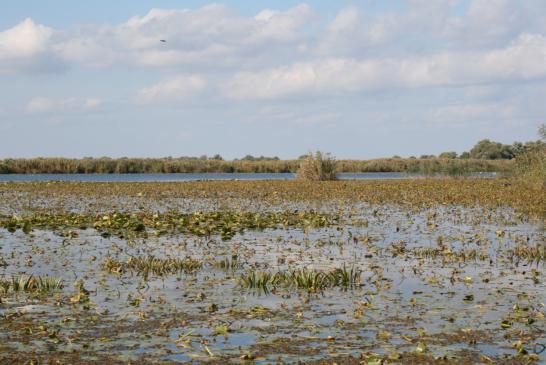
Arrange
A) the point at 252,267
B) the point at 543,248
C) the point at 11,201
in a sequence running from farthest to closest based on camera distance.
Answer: the point at 11,201 < the point at 543,248 < the point at 252,267

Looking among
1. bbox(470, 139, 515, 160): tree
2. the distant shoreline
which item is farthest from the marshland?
bbox(470, 139, 515, 160): tree

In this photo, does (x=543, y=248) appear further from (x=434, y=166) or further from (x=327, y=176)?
(x=434, y=166)

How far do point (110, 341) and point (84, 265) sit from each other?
240 inches

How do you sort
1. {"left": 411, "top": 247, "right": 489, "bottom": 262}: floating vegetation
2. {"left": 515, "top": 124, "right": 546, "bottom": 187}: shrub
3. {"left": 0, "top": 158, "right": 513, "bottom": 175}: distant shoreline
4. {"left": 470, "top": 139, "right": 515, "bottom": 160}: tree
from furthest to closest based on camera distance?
{"left": 470, "top": 139, "right": 515, "bottom": 160}: tree
{"left": 0, "top": 158, "right": 513, "bottom": 175}: distant shoreline
{"left": 515, "top": 124, "right": 546, "bottom": 187}: shrub
{"left": 411, "top": 247, "right": 489, "bottom": 262}: floating vegetation

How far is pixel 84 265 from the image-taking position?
48.3ft

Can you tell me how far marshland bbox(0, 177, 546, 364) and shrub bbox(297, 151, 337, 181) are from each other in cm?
2490

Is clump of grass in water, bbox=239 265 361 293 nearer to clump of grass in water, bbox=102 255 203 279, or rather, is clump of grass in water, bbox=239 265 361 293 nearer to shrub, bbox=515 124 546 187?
clump of grass in water, bbox=102 255 203 279

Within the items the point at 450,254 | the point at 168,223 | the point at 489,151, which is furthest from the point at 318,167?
the point at 489,151

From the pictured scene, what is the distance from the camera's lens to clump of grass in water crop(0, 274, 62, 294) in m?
11.9

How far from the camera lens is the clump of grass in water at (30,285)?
38.9 ft

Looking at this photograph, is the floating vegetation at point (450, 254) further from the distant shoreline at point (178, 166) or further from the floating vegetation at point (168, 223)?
the distant shoreline at point (178, 166)

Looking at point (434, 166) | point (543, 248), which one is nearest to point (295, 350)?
point (543, 248)

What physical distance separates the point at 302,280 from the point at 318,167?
37.8m

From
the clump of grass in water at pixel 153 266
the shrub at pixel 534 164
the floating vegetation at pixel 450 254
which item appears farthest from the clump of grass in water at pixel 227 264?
the shrub at pixel 534 164
